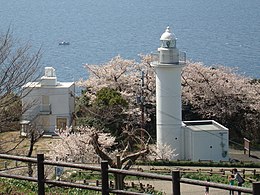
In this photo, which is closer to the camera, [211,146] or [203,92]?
[211,146]

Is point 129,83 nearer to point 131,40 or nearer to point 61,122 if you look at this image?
point 61,122

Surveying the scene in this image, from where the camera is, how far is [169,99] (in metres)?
27.7

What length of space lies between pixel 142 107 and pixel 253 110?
5880 mm

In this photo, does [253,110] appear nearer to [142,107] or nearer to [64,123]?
[142,107]

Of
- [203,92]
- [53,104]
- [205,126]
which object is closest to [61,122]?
[53,104]

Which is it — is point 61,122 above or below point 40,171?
below

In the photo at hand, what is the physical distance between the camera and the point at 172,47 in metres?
28.2

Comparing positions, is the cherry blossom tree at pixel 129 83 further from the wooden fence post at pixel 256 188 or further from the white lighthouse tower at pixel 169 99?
the wooden fence post at pixel 256 188

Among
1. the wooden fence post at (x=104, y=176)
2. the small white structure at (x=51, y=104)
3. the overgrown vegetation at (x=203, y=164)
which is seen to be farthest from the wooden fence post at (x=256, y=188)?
the small white structure at (x=51, y=104)

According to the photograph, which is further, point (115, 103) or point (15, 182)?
point (115, 103)

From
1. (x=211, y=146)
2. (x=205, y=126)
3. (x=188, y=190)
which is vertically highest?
(x=205, y=126)

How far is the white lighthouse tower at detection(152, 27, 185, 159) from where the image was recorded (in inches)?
1087

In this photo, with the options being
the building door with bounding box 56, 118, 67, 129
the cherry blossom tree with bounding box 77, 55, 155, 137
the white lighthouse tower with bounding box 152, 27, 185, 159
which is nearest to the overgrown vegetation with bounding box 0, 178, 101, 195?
the white lighthouse tower with bounding box 152, 27, 185, 159

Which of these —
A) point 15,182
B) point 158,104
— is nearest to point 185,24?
point 158,104
